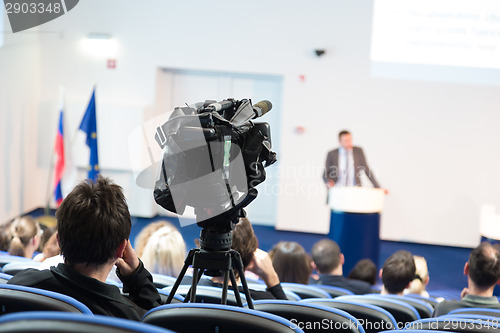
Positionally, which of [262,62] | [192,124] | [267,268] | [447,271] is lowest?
[447,271]

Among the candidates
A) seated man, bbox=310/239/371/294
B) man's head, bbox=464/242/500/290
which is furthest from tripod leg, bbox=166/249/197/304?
seated man, bbox=310/239/371/294

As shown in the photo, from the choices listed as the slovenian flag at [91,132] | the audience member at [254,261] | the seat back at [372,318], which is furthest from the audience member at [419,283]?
the slovenian flag at [91,132]

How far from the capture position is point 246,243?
103 inches

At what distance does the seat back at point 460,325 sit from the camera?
1.96 m

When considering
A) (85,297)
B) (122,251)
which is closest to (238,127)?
(122,251)

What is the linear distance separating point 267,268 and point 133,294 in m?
0.83

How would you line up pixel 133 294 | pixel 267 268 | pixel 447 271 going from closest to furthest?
pixel 133 294, pixel 267 268, pixel 447 271

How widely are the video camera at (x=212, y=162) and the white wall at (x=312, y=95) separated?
5584 mm

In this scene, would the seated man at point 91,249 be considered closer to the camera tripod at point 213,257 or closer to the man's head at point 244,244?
A: the camera tripod at point 213,257

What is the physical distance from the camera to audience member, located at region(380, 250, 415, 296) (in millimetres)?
3641

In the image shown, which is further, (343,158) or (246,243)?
(343,158)

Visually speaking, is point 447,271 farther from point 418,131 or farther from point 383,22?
point 383,22

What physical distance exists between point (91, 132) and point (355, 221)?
3.48 meters

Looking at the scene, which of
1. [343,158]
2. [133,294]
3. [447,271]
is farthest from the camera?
[343,158]
